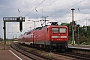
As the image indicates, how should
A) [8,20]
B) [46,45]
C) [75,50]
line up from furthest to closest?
[8,20] → [46,45] → [75,50]

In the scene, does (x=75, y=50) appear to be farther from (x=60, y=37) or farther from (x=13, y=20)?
(x=13, y=20)

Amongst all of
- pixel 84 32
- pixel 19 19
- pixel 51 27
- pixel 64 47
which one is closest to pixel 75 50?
pixel 64 47

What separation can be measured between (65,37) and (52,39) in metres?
1.72

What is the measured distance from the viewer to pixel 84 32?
4557 inches

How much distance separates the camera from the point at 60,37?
3244 cm

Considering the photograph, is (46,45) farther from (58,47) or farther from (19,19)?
(19,19)

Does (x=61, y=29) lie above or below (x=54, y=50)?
above

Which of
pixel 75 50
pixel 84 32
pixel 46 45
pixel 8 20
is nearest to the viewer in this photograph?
pixel 75 50

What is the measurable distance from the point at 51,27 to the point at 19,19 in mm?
22225

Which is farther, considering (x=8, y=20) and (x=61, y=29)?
(x=8, y=20)

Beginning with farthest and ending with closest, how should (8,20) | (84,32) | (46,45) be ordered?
(84,32) < (8,20) < (46,45)

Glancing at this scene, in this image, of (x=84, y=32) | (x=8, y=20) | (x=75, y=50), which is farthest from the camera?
(x=84, y=32)

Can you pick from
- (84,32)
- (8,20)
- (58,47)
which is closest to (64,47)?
(58,47)

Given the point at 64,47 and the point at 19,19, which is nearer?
the point at 64,47
